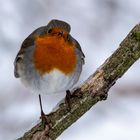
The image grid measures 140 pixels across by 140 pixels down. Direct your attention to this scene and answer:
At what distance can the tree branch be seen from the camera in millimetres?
3385

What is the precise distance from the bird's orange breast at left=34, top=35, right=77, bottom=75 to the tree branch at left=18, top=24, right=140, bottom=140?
0.22 m

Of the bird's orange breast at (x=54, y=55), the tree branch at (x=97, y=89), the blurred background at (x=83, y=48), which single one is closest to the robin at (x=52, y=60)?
the bird's orange breast at (x=54, y=55)

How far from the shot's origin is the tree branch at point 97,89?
11.1ft

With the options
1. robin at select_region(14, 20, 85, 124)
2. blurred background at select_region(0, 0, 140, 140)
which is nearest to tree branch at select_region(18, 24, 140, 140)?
robin at select_region(14, 20, 85, 124)

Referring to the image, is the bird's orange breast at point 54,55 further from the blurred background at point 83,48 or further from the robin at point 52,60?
the blurred background at point 83,48

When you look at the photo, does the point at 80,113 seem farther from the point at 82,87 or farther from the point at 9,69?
the point at 9,69

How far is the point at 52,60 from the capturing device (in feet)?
11.7

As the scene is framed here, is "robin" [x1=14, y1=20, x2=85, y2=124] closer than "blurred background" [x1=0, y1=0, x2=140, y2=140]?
Yes

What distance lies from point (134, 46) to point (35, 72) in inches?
23.2

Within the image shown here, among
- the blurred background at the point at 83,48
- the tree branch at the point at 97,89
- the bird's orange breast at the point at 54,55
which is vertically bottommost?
the tree branch at the point at 97,89

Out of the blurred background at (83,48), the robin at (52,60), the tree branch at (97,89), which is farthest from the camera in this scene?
the blurred background at (83,48)

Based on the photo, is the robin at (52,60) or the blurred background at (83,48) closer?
the robin at (52,60)

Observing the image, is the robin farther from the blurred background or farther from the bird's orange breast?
the blurred background

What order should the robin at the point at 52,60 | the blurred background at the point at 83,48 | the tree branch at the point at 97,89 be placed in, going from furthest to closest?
the blurred background at the point at 83,48 → the robin at the point at 52,60 → the tree branch at the point at 97,89
